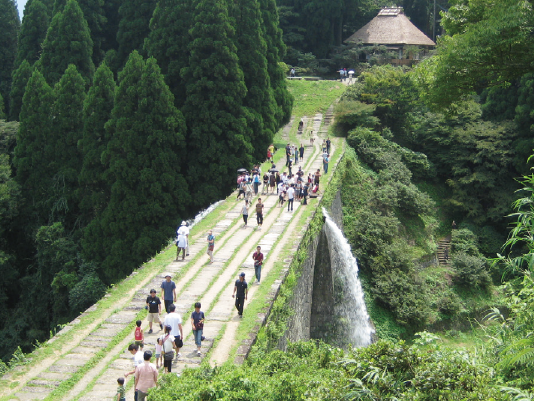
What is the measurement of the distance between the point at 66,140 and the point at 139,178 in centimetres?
481

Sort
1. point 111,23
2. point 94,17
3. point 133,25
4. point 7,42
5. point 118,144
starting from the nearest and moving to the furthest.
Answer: point 118,144 < point 133,25 < point 94,17 < point 111,23 < point 7,42

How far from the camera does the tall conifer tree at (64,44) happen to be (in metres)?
28.1

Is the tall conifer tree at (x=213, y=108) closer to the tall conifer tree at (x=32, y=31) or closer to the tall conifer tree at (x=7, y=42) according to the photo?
the tall conifer tree at (x=32, y=31)

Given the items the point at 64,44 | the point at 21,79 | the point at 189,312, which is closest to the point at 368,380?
the point at 189,312

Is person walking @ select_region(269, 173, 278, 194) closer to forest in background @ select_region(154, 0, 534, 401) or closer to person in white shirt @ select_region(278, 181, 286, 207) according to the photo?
person in white shirt @ select_region(278, 181, 286, 207)

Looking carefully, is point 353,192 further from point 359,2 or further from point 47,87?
point 359,2

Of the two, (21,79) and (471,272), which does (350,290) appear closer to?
(471,272)

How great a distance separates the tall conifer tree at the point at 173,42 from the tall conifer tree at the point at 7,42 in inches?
510

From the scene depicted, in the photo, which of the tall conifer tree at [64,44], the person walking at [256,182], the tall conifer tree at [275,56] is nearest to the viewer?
the person walking at [256,182]

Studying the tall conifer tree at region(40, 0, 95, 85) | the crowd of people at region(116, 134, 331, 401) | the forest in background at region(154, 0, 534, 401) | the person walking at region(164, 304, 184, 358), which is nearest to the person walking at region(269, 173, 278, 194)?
the crowd of people at region(116, 134, 331, 401)

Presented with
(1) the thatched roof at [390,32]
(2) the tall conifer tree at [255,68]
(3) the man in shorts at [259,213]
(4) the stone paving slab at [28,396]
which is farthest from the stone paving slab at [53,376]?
(1) the thatched roof at [390,32]

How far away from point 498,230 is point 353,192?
29.4 ft

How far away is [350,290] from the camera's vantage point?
21.5m

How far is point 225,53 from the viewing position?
25.4m
